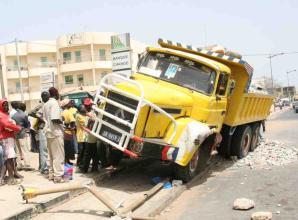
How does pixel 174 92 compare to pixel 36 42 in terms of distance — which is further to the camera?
pixel 36 42

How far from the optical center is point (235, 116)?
10.6 metres

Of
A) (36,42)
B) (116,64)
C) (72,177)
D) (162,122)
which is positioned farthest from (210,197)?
(36,42)

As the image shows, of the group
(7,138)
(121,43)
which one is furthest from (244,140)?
(7,138)

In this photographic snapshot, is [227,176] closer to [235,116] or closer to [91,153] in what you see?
[235,116]

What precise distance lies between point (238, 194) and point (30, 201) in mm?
3617

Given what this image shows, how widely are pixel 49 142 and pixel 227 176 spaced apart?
407cm

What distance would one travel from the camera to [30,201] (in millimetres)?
6691

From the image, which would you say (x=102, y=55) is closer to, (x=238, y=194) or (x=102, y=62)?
(x=102, y=62)

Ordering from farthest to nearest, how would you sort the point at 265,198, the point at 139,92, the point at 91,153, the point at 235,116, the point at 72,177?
the point at 235,116
the point at 91,153
the point at 72,177
the point at 139,92
the point at 265,198

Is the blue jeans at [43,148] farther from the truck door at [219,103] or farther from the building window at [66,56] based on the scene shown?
the building window at [66,56]

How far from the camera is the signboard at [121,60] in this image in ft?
37.1

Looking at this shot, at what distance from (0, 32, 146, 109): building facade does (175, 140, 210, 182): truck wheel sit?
4057 cm

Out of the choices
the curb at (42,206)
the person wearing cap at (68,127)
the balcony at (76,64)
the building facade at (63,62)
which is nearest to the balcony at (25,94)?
the building facade at (63,62)

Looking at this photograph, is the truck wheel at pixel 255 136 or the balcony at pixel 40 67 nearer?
the truck wheel at pixel 255 136
